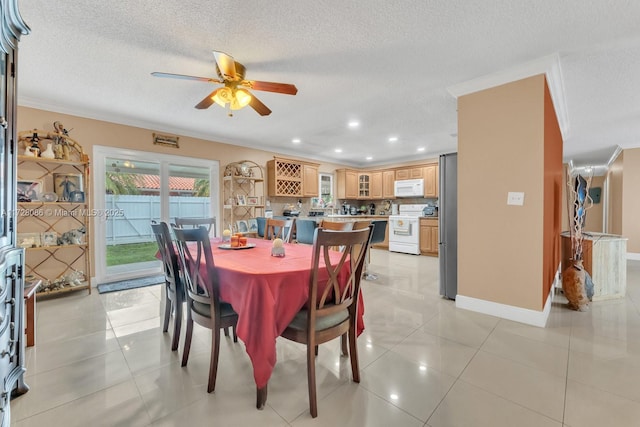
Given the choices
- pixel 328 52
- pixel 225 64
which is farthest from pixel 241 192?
pixel 328 52

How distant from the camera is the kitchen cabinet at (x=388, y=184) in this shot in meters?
7.04

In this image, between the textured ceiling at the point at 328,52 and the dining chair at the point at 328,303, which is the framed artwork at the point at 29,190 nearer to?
the textured ceiling at the point at 328,52

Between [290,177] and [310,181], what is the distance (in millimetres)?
593

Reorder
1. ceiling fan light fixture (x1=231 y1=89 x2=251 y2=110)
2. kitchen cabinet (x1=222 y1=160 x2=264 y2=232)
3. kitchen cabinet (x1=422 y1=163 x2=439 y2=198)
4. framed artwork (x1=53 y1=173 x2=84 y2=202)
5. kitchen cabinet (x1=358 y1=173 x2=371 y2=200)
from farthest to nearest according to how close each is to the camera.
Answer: kitchen cabinet (x1=358 y1=173 x2=371 y2=200), kitchen cabinet (x1=422 y1=163 x2=439 y2=198), kitchen cabinet (x1=222 y1=160 x2=264 y2=232), framed artwork (x1=53 y1=173 x2=84 y2=202), ceiling fan light fixture (x1=231 y1=89 x2=251 y2=110)

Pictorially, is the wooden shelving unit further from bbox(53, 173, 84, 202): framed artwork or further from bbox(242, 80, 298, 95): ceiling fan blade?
bbox(242, 80, 298, 95): ceiling fan blade

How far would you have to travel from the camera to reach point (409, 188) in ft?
21.8

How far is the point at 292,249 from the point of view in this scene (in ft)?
7.43

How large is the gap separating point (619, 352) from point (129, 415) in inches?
129

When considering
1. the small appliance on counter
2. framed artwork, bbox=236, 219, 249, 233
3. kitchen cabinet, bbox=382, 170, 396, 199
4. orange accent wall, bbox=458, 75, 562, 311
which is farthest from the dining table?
kitchen cabinet, bbox=382, 170, 396, 199

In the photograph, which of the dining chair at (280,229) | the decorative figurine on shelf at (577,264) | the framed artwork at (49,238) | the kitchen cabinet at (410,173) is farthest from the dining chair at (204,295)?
the kitchen cabinet at (410,173)

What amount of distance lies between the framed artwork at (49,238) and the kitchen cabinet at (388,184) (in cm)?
630

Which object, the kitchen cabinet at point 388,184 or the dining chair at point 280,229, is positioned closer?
the dining chair at point 280,229

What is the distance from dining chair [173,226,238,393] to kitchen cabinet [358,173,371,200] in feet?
19.7

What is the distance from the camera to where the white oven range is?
614cm
